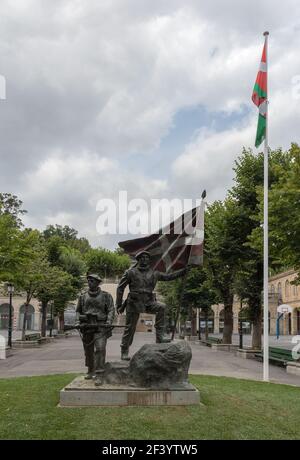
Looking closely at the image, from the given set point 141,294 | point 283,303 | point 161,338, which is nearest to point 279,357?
point 161,338

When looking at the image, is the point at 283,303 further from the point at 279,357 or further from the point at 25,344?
the point at 279,357

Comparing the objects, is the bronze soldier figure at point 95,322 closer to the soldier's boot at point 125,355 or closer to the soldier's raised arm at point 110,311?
the soldier's raised arm at point 110,311

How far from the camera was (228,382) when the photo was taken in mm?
13984

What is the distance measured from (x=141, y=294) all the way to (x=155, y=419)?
9.92 feet

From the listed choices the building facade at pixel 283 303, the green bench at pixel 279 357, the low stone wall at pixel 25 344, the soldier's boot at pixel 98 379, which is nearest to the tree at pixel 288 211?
the green bench at pixel 279 357

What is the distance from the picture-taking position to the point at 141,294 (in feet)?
35.3

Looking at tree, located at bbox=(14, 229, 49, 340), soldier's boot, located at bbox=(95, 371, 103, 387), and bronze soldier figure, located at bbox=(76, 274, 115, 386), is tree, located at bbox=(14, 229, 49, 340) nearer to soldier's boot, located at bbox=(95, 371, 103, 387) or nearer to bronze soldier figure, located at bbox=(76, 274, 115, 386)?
bronze soldier figure, located at bbox=(76, 274, 115, 386)

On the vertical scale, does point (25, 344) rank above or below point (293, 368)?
below

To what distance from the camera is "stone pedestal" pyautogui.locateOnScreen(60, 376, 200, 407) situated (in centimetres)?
938

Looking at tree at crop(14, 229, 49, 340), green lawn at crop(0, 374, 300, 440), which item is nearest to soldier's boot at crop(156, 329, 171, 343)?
green lawn at crop(0, 374, 300, 440)

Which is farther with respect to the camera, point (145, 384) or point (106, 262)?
point (106, 262)

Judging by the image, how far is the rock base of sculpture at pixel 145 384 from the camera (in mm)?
9406
